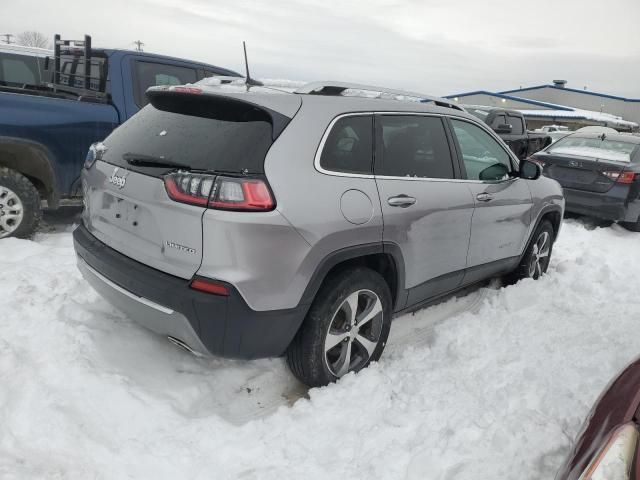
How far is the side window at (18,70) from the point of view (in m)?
7.23

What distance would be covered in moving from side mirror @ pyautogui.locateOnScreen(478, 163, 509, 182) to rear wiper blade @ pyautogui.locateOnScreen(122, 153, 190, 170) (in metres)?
2.39

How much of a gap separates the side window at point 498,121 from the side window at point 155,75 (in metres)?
9.93

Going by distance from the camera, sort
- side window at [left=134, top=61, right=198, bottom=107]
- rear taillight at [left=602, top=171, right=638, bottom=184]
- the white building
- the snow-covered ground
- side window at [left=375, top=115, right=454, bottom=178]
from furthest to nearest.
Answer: the white building
rear taillight at [left=602, top=171, right=638, bottom=184]
side window at [left=134, top=61, right=198, bottom=107]
side window at [left=375, top=115, right=454, bottom=178]
the snow-covered ground

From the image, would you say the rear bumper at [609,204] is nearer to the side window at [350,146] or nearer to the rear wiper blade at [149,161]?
the side window at [350,146]

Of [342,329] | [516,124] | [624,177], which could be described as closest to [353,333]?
[342,329]

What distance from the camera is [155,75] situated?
5734 mm

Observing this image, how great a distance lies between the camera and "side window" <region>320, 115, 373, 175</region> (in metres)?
2.87

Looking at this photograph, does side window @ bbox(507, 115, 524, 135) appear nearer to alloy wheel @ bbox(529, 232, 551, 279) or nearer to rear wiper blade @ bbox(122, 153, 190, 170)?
alloy wheel @ bbox(529, 232, 551, 279)

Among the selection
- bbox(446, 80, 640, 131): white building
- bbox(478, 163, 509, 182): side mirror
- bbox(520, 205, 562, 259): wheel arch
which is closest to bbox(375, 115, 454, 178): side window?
bbox(478, 163, 509, 182): side mirror

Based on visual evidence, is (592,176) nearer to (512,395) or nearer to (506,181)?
(506,181)

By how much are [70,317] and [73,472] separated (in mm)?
1418

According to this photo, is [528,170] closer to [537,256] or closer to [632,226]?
[537,256]

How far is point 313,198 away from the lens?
2703 mm

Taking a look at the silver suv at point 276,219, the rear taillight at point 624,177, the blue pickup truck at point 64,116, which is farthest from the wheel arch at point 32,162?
the rear taillight at point 624,177
